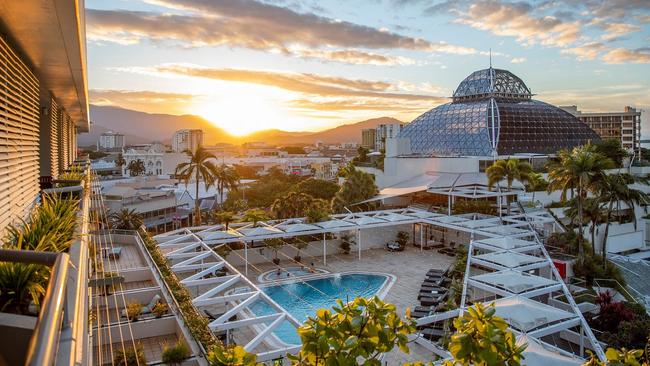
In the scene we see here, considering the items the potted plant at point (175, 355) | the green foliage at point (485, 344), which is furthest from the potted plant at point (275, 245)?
the green foliage at point (485, 344)

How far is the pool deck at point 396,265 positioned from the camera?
18625mm

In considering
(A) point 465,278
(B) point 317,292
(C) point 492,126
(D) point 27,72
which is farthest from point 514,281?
(C) point 492,126

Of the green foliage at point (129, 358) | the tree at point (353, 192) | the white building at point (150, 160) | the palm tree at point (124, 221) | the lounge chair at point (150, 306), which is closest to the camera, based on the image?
the green foliage at point (129, 358)

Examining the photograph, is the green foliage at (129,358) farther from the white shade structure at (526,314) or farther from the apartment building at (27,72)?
the white shade structure at (526,314)

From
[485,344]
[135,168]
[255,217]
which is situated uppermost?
[135,168]

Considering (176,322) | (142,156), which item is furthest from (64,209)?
(142,156)

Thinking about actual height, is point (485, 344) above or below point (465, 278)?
above

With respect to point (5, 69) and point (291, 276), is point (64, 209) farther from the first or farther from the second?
point (291, 276)

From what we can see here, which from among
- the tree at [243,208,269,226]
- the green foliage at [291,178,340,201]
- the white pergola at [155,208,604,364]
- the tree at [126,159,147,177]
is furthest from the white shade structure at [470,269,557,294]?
the tree at [126,159,147,177]

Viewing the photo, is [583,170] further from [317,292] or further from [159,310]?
[159,310]

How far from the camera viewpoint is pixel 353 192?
31719 mm

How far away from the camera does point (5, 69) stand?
20.8 feet

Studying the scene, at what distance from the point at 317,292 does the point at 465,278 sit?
6.92 m

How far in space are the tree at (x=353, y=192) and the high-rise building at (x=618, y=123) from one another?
6890cm
